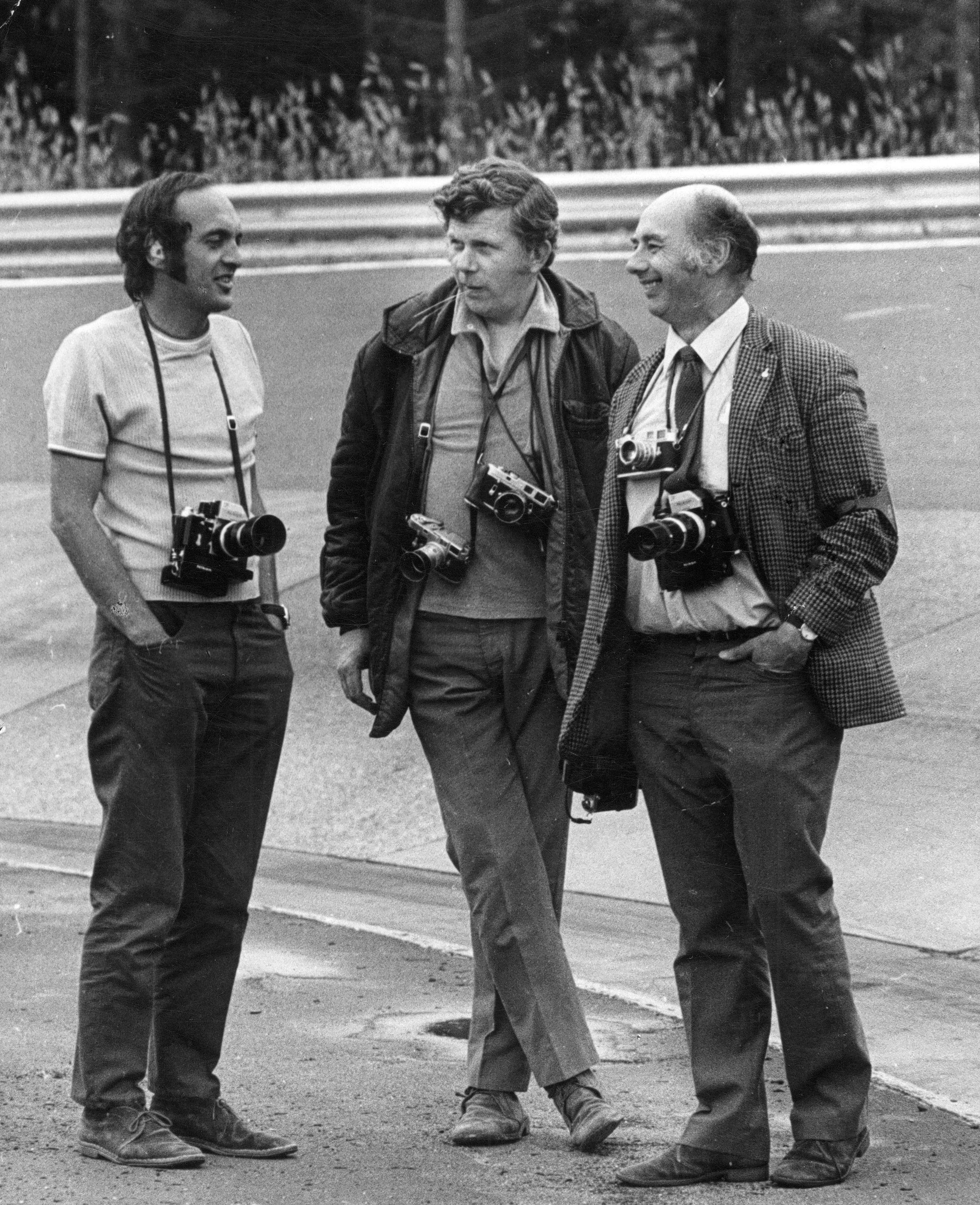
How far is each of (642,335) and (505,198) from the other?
6.40m

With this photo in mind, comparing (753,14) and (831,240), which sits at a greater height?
(753,14)

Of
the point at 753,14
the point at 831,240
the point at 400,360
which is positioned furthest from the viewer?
the point at 753,14

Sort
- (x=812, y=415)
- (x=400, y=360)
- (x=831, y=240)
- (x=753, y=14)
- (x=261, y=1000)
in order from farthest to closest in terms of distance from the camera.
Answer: (x=753, y=14) → (x=831, y=240) → (x=261, y=1000) → (x=400, y=360) → (x=812, y=415)

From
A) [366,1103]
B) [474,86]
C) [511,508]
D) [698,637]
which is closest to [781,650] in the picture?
[698,637]

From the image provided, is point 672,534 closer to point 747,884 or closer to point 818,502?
point 818,502

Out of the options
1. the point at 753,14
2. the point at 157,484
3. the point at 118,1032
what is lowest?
the point at 118,1032

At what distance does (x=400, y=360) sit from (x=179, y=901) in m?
1.21

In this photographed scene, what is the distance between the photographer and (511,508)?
462 centimetres

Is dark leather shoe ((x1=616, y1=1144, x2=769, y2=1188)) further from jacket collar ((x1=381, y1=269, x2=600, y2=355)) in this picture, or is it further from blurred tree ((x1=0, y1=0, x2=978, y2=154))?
blurred tree ((x1=0, y1=0, x2=978, y2=154))

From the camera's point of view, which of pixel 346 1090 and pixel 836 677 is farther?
pixel 346 1090

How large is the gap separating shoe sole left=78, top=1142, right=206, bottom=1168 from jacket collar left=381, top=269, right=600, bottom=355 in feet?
5.49

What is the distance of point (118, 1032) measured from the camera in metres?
4.38

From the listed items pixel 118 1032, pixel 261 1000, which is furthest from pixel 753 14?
pixel 118 1032

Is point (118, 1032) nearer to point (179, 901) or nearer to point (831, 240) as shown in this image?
point (179, 901)
